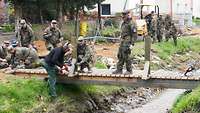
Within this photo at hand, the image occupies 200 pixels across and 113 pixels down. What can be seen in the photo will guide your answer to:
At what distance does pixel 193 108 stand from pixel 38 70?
7.70m

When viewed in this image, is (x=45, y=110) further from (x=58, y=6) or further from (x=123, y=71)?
(x=58, y=6)

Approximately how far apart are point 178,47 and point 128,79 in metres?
21.6

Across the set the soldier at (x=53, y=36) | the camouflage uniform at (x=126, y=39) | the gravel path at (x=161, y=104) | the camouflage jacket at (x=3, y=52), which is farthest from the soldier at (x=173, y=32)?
the camouflage uniform at (x=126, y=39)

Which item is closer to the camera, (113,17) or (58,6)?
(58,6)

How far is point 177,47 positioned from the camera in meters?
42.1

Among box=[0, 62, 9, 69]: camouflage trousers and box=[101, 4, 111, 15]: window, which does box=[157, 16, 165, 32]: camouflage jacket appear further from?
box=[0, 62, 9, 69]: camouflage trousers

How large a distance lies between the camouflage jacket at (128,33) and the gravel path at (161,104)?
359 centimetres

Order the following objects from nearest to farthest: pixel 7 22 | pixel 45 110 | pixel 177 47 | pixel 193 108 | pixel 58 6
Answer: pixel 193 108 → pixel 45 110 → pixel 58 6 → pixel 177 47 → pixel 7 22

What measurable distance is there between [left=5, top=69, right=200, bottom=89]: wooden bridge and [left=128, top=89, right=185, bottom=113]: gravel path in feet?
7.58

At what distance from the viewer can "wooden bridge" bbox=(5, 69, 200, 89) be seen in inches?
816

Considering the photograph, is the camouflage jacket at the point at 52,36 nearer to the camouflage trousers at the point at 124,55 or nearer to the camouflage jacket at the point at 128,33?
the camouflage trousers at the point at 124,55

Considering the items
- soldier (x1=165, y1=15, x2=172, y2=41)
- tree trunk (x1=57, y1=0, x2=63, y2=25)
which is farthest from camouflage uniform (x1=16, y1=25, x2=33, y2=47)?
soldier (x1=165, y1=15, x2=172, y2=41)

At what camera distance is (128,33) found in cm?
2114

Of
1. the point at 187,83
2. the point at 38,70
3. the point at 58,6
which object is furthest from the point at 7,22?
the point at 187,83
